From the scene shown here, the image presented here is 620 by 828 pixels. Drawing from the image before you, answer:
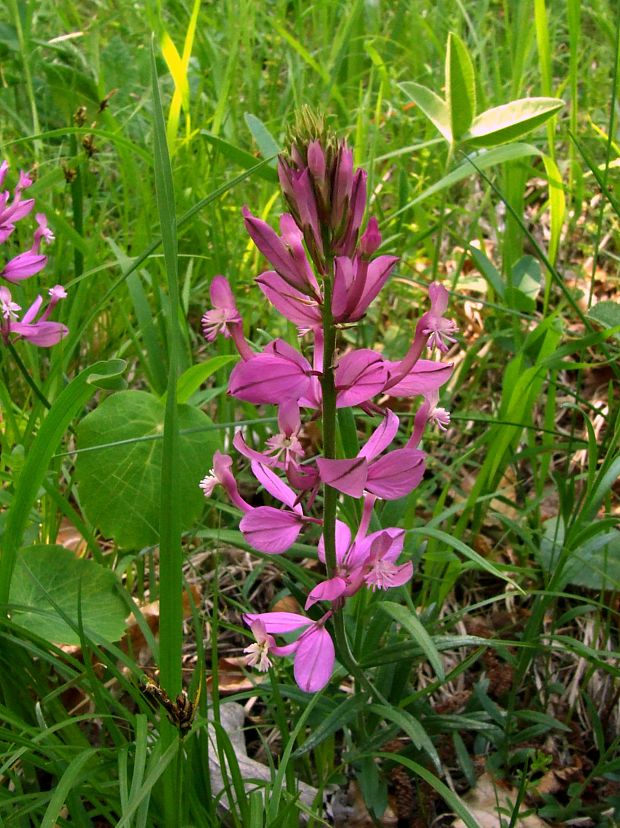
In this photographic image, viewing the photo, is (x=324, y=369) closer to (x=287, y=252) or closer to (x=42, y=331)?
(x=287, y=252)

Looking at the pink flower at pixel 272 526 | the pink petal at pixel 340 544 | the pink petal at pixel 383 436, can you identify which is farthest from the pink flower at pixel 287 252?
the pink petal at pixel 340 544

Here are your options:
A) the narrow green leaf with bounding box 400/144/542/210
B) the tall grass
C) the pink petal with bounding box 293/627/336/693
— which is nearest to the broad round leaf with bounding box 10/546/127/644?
the tall grass

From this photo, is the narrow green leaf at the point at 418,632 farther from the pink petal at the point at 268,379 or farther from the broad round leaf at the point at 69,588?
the broad round leaf at the point at 69,588

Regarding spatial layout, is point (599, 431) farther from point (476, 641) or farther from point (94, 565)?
point (94, 565)

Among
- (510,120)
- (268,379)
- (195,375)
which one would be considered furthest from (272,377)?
(510,120)

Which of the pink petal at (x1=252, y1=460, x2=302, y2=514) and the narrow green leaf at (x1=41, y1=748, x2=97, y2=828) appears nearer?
the narrow green leaf at (x1=41, y1=748, x2=97, y2=828)

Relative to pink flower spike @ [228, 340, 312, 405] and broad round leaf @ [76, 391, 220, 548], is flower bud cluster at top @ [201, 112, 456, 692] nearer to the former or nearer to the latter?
pink flower spike @ [228, 340, 312, 405]

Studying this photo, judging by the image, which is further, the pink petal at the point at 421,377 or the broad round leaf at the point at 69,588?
the broad round leaf at the point at 69,588
